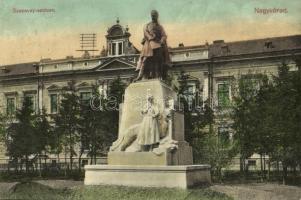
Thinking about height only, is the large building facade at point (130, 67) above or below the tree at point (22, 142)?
above

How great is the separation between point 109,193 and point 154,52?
11.8ft

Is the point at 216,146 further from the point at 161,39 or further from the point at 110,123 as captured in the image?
the point at 161,39

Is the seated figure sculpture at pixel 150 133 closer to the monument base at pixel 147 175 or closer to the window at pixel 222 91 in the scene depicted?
the monument base at pixel 147 175

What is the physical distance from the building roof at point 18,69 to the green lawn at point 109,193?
3061cm

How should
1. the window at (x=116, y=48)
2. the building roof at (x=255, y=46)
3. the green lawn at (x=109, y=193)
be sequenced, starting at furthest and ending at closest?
1. the window at (x=116, y=48)
2. the building roof at (x=255, y=46)
3. the green lawn at (x=109, y=193)

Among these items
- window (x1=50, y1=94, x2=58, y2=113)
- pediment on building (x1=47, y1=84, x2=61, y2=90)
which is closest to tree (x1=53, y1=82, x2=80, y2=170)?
pediment on building (x1=47, y1=84, x2=61, y2=90)

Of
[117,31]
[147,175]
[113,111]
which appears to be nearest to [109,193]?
[147,175]

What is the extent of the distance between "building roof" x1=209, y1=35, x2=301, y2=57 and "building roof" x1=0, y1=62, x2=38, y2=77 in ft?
49.0

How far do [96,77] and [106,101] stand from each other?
11.9 m

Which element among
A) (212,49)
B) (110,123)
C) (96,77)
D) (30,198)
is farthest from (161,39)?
(96,77)

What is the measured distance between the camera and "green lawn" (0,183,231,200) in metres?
9.43

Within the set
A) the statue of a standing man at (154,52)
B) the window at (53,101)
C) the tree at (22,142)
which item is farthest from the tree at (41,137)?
the statue of a standing man at (154,52)

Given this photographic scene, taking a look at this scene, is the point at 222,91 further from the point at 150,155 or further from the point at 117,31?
the point at 150,155

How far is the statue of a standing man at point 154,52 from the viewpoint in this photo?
38.2 feet
